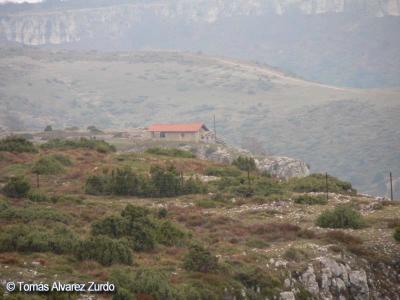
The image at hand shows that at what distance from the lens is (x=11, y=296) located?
24016 mm

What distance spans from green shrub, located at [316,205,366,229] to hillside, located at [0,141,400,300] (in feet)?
0.43

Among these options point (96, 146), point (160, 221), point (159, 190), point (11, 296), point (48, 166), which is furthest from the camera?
point (96, 146)

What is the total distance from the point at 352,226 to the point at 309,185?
13537 millimetres

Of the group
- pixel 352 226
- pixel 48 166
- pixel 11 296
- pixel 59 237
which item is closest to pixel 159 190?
pixel 48 166

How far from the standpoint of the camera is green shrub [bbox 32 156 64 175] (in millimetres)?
54559

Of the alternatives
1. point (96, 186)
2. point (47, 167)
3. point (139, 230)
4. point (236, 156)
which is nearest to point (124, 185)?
point (96, 186)

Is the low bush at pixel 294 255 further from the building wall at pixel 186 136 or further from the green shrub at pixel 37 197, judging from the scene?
the building wall at pixel 186 136

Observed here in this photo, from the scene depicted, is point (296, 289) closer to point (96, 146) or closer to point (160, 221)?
point (160, 221)

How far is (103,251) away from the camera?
102 feet

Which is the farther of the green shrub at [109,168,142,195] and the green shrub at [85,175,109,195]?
the green shrub at [109,168,142,195]

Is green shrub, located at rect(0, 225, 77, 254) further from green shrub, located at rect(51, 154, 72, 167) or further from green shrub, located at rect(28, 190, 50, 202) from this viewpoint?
green shrub, located at rect(51, 154, 72, 167)

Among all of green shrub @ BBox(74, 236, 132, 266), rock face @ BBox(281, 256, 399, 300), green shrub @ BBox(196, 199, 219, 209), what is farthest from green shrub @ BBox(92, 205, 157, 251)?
green shrub @ BBox(196, 199, 219, 209)

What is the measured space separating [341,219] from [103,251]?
520 inches

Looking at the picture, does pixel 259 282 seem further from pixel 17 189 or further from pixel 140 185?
pixel 140 185
